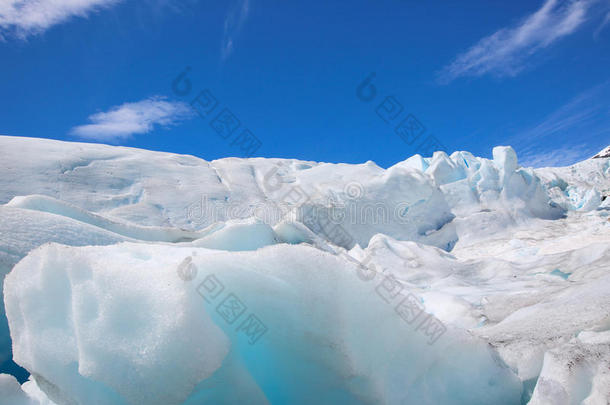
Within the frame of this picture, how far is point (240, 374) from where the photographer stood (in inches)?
59.5

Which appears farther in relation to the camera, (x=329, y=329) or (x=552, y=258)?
(x=552, y=258)

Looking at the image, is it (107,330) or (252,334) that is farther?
(252,334)

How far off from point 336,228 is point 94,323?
730 centimetres

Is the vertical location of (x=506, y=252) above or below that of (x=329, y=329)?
below

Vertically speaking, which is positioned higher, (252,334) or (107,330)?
(107,330)

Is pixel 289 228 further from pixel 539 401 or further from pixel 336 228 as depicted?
pixel 336 228

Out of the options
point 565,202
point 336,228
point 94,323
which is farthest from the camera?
point 565,202

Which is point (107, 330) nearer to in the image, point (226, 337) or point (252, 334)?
point (226, 337)

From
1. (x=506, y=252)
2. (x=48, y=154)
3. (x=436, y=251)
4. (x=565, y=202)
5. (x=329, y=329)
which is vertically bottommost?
(x=565, y=202)

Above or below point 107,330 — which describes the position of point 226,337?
below

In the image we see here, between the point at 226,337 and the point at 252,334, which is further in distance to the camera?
the point at 252,334

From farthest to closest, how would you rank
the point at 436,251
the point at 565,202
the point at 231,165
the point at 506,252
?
the point at 565,202
the point at 231,165
the point at 506,252
the point at 436,251

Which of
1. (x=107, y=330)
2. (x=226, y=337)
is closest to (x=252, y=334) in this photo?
(x=226, y=337)

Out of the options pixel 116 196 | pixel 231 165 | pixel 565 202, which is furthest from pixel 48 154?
pixel 565 202
